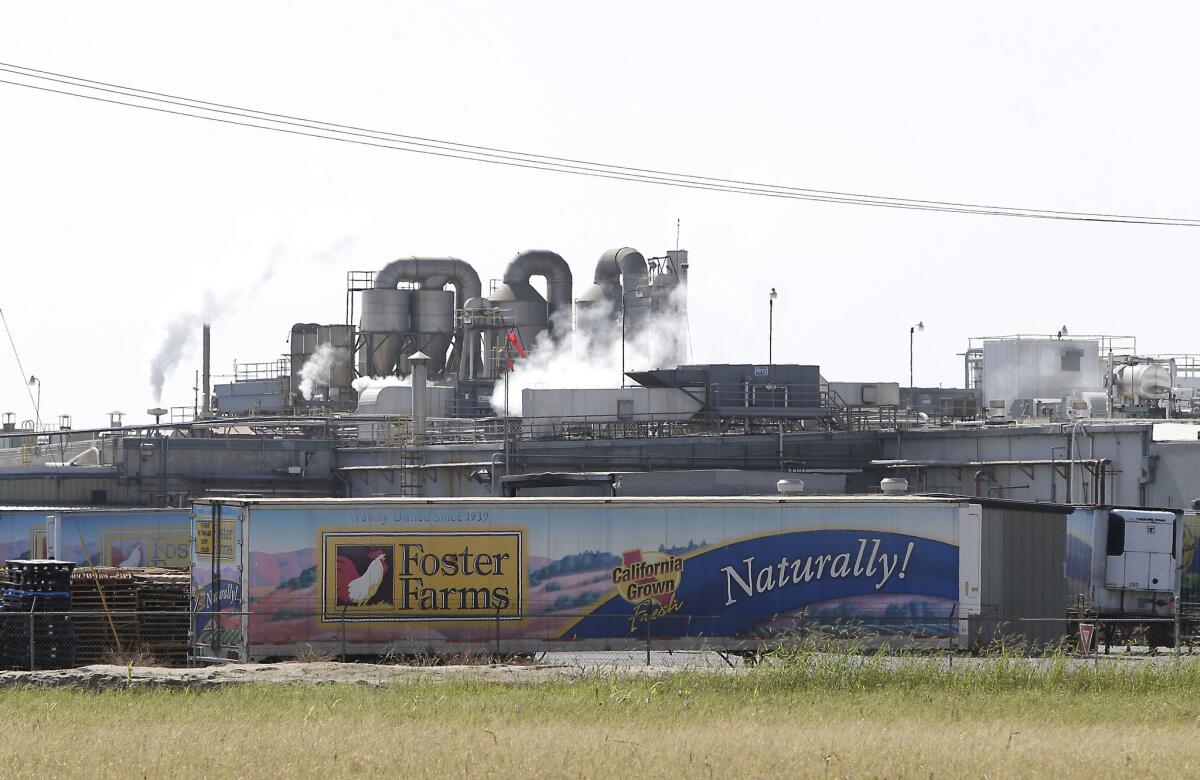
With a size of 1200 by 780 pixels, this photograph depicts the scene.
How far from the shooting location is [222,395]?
102 meters

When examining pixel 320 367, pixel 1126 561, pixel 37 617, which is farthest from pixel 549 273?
pixel 37 617

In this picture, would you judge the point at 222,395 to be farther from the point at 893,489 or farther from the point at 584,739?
the point at 584,739

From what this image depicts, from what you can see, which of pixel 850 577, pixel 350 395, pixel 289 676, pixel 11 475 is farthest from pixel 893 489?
pixel 350 395

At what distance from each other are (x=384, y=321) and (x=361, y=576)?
65.0 metres

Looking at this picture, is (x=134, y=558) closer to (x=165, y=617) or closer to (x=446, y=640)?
(x=165, y=617)

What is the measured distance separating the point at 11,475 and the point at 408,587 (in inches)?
1321

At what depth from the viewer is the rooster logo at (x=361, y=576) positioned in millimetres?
28875

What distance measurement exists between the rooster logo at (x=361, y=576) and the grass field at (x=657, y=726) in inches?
199

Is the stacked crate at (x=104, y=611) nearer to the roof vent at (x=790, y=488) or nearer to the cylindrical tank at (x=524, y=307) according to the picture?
the roof vent at (x=790, y=488)

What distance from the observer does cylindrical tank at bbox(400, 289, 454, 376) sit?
93.8 m

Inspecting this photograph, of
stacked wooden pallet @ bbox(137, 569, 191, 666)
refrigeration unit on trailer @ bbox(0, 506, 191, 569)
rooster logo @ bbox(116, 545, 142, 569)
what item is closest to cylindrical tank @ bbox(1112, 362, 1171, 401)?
refrigeration unit on trailer @ bbox(0, 506, 191, 569)

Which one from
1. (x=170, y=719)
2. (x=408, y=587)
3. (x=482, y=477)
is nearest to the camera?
(x=170, y=719)

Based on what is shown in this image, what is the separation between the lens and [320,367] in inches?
3787

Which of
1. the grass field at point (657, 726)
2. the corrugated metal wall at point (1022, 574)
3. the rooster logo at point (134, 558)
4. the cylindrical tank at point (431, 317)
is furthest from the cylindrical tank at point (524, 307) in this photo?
the grass field at point (657, 726)
